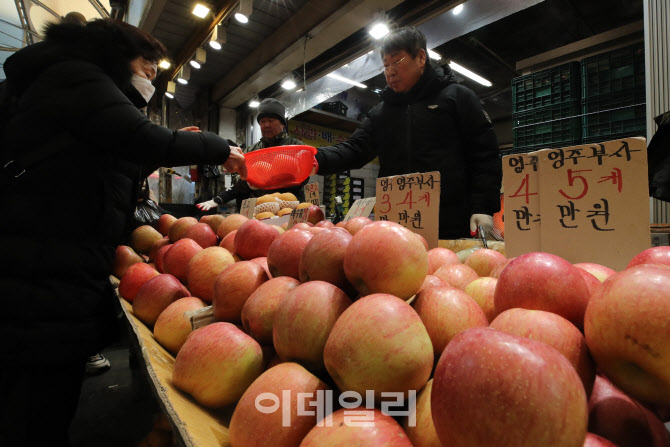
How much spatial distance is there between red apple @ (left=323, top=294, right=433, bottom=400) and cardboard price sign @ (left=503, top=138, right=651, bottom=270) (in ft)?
2.62

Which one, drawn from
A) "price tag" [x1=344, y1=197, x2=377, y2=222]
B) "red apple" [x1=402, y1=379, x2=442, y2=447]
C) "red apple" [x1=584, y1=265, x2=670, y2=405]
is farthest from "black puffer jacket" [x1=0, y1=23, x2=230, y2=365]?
"red apple" [x1=584, y1=265, x2=670, y2=405]

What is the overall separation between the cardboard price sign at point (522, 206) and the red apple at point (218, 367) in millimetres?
963

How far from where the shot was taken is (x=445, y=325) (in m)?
0.71

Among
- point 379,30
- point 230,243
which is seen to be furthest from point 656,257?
point 379,30

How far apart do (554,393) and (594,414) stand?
0.71 feet

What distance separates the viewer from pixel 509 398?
42cm

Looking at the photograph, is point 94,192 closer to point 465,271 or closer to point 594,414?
point 465,271

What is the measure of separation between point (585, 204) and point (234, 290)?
3.75ft

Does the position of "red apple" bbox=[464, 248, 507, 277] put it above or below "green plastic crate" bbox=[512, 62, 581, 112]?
below

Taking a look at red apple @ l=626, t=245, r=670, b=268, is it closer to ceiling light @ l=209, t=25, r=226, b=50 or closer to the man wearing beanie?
the man wearing beanie

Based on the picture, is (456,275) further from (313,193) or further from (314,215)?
(313,193)

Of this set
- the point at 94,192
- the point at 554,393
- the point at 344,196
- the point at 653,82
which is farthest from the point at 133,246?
the point at 344,196

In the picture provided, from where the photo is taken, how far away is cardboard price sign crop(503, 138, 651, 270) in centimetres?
104

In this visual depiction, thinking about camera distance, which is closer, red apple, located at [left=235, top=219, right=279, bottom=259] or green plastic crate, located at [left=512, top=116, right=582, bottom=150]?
red apple, located at [left=235, top=219, right=279, bottom=259]
